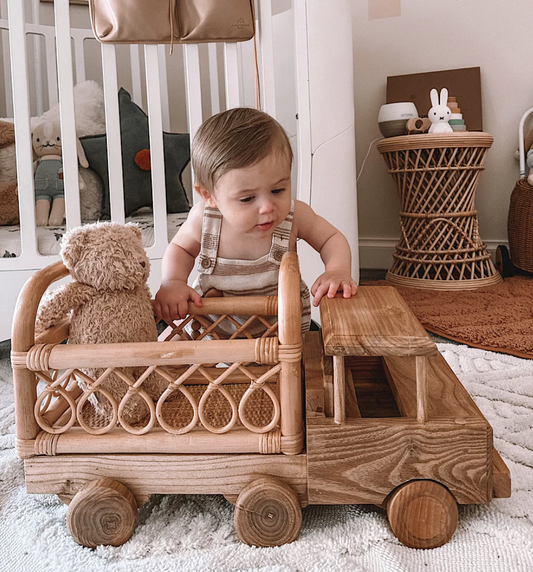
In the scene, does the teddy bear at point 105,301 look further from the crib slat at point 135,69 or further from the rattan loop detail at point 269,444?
the crib slat at point 135,69

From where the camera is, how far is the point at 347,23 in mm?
1338

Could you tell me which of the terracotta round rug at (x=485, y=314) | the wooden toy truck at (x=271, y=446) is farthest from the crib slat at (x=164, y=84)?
the wooden toy truck at (x=271, y=446)

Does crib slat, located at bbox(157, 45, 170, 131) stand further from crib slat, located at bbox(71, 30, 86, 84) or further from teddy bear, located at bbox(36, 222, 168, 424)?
teddy bear, located at bbox(36, 222, 168, 424)

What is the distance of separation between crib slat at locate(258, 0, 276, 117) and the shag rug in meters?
0.90

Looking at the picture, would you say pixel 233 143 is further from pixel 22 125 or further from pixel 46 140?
pixel 46 140

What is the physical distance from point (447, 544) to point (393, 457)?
12 cm

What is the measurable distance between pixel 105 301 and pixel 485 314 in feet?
4.13

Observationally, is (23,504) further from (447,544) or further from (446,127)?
(446,127)

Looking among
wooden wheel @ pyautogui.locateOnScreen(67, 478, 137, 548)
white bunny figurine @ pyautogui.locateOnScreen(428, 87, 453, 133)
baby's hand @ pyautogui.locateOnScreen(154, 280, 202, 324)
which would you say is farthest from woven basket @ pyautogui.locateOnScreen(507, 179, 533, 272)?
wooden wheel @ pyautogui.locateOnScreen(67, 478, 137, 548)

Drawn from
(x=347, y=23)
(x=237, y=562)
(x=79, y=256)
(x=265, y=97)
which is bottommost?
(x=237, y=562)

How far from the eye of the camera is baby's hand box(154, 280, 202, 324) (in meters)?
0.88

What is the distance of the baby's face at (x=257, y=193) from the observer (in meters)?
0.83

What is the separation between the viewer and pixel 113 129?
123 centimetres

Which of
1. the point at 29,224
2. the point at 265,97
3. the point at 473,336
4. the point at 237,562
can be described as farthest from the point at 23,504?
the point at 473,336
